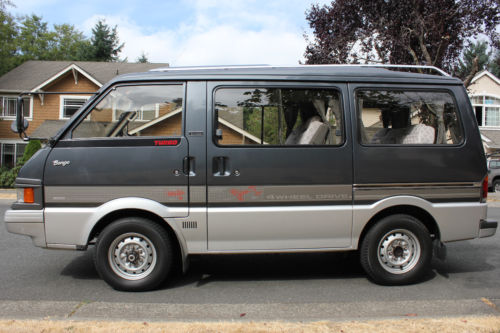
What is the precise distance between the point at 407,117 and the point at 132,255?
3724mm

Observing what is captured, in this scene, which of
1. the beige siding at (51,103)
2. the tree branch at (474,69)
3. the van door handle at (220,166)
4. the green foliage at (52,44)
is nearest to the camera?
the van door handle at (220,166)

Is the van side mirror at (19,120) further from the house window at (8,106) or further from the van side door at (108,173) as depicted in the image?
the house window at (8,106)

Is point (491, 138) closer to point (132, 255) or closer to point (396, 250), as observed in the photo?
point (396, 250)

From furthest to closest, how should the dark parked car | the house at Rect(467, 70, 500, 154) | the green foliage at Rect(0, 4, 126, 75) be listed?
the green foliage at Rect(0, 4, 126, 75) < the house at Rect(467, 70, 500, 154) < the dark parked car

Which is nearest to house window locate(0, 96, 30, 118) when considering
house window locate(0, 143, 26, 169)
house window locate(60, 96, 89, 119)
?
house window locate(0, 143, 26, 169)

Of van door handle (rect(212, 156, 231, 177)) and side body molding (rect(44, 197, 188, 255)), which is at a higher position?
van door handle (rect(212, 156, 231, 177))

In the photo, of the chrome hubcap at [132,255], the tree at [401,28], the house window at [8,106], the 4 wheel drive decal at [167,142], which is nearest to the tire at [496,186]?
the tree at [401,28]

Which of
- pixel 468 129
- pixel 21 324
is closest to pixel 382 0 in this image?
pixel 468 129

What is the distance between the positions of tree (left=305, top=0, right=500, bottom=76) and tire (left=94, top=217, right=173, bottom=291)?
53.2 feet

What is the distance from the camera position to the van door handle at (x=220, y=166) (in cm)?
469

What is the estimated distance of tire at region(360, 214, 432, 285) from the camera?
194 inches

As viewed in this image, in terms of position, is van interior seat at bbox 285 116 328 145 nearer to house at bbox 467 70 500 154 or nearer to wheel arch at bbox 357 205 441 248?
wheel arch at bbox 357 205 441 248

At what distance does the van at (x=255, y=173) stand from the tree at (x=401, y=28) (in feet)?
46.5

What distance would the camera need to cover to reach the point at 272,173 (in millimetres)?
4715
